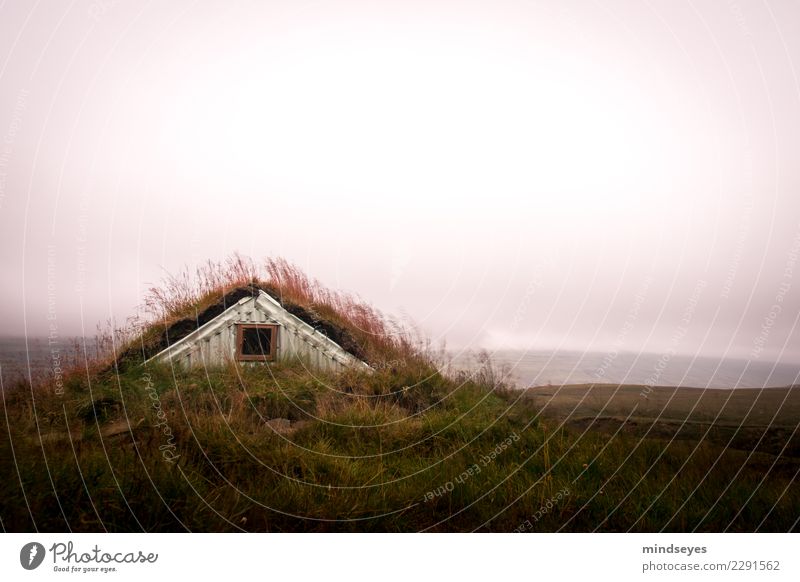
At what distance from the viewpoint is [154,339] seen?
22.9ft

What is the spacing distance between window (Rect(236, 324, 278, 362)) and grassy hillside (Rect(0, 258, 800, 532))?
131 centimetres

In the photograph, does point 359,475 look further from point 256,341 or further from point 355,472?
point 256,341

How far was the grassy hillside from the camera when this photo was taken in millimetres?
3182

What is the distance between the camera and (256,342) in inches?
293

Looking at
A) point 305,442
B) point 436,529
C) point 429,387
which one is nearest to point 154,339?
point 305,442

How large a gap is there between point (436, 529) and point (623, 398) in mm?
2688

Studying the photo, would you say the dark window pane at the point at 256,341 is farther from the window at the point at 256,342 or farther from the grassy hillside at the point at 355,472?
the grassy hillside at the point at 355,472

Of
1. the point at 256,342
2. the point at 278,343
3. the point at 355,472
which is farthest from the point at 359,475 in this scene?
the point at 256,342

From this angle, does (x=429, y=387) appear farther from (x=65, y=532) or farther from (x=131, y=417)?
(x=65, y=532)

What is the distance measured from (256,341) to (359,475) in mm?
4186

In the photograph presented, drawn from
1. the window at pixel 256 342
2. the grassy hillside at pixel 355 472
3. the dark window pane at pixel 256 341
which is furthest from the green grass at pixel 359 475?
the dark window pane at pixel 256 341

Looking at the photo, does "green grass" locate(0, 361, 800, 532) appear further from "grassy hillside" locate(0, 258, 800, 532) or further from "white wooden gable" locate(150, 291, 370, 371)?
"white wooden gable" locate(150, 291, 370, 371)

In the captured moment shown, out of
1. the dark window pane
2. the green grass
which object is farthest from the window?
the green grass

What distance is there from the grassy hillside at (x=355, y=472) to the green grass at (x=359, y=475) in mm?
13
